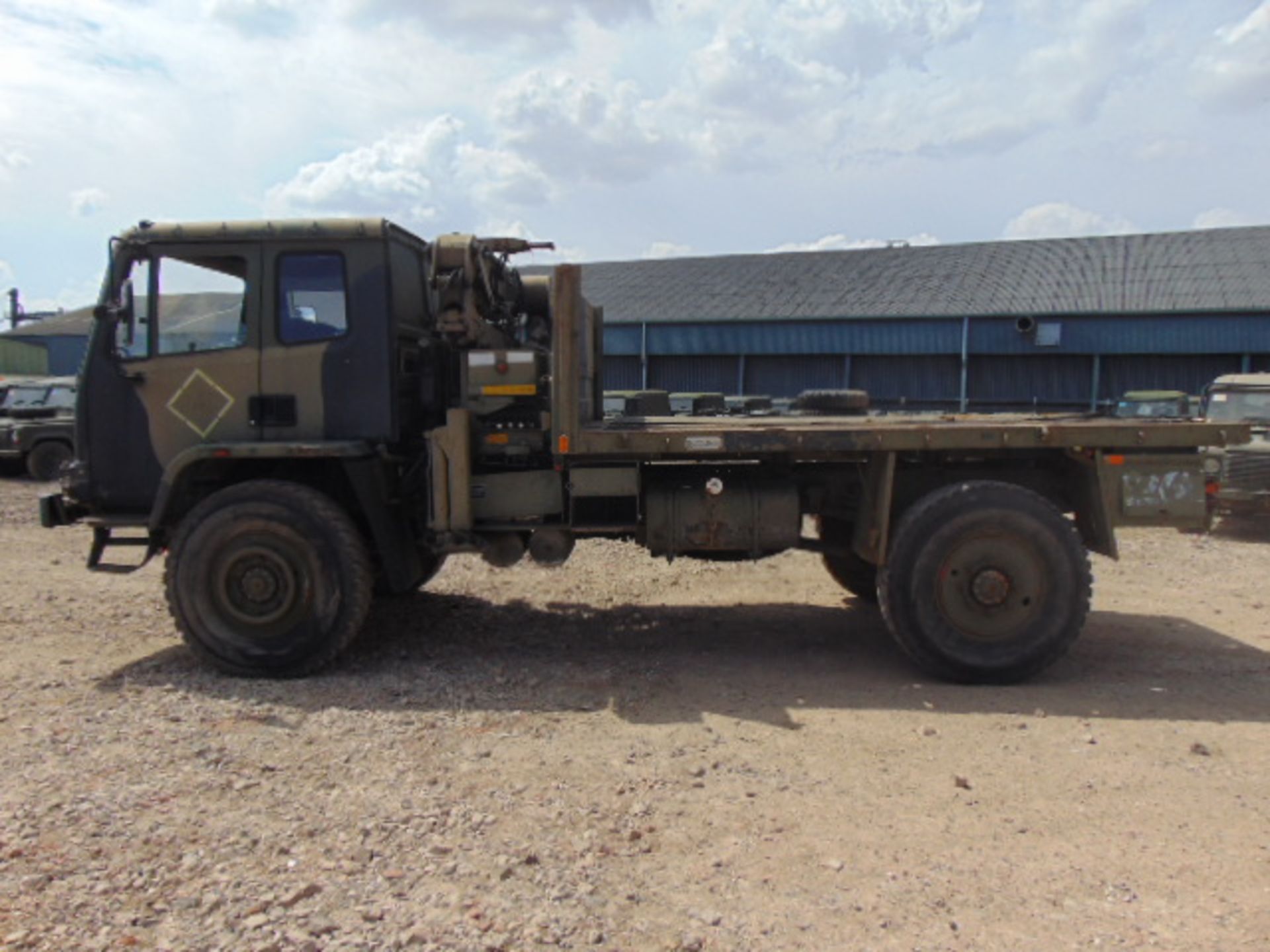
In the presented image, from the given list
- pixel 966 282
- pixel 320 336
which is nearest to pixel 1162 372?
pixel 966 282

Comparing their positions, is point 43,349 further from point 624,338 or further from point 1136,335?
point 1136,335

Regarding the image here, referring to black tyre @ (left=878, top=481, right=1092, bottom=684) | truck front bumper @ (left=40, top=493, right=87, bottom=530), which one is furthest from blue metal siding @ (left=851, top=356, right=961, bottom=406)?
truck front bumper @ (left=40, top=493, right=87, bottom=530)

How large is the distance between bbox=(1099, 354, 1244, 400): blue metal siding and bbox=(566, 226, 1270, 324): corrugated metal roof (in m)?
1.21

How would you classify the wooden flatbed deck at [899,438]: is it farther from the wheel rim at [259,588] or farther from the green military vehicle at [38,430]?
the green military vehicle at [38,430]

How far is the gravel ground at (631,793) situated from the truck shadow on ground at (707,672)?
0.03 metres

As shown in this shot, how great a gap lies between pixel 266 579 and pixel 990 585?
4439 mm

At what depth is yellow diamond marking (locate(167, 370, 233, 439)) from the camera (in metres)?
6.08

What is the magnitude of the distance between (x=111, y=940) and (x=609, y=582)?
5.94 metres

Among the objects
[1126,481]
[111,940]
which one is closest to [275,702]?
[111,940]

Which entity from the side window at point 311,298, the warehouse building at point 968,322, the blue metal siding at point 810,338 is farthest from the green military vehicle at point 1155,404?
the side window at point 311,298

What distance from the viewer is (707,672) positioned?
622 centimetres

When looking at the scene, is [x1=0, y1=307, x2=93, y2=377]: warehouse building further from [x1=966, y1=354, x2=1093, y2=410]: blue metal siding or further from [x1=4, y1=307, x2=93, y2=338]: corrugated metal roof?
[x1=966, y1=354, x2=1093, y2=410]: blue metal siding

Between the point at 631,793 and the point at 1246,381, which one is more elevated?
the point at 1246,381

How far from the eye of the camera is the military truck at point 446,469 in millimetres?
5914
